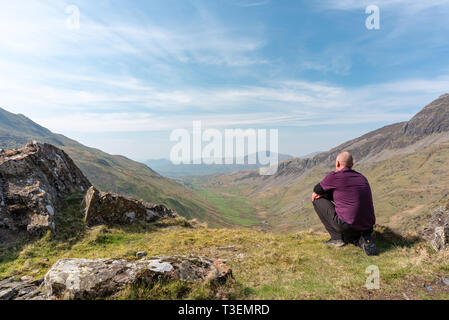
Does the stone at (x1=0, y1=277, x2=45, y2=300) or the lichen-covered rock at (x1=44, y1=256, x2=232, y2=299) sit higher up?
the lichen-covered rock at (x1=44, y1=256, x2=232, y2=299)

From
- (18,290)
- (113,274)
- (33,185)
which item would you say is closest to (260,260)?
(113,274)

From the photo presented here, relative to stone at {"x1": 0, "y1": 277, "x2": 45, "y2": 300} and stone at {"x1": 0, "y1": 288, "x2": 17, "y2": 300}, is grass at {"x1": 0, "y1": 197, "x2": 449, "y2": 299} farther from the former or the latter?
stone at {"x1": 0, "y1": 288, "x2": 17, "y2": 300}

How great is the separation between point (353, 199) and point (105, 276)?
9738mm

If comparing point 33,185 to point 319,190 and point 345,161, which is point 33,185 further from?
point 345,161

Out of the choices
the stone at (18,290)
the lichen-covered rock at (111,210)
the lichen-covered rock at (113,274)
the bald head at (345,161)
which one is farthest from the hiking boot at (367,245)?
the lichen-covered rock at (111,210)

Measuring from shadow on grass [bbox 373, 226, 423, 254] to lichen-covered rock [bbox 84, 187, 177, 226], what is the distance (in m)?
16.4

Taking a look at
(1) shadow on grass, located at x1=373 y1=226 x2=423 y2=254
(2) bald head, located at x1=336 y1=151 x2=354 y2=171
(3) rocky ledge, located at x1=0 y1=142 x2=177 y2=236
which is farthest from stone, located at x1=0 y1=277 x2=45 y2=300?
(1) shadow on grass, located at x1=373 y1=226 x2=423 y2=254

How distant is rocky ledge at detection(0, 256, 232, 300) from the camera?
5906mm

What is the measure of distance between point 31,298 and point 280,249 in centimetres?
1031

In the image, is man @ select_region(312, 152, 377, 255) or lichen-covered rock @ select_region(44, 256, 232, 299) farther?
man @ select_region(312, 152, 377, 255)

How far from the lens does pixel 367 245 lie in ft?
32.1

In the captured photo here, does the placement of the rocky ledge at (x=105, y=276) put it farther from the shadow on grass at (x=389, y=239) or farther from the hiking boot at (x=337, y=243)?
the shadow on grass at (x=389, y=239)
